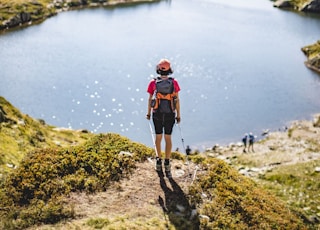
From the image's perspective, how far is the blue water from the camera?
61906mm

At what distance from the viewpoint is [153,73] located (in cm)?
7719

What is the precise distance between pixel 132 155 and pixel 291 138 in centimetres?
4502

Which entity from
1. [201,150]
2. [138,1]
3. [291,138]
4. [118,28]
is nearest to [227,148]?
[201,150]

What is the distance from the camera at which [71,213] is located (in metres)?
12.3

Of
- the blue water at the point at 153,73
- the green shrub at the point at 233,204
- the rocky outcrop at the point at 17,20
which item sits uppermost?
the green shrub at the point at 233,204

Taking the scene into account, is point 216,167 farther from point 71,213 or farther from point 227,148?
point 227,148

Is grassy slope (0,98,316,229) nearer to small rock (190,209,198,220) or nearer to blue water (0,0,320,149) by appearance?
small rock (190,209,198,220)

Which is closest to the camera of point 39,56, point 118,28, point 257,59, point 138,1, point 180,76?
point 180,76

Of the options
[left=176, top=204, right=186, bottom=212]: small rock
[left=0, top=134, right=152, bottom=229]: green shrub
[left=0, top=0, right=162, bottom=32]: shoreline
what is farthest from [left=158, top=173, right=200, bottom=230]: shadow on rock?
[left=0, top=0, right=162, bottom=32]: shoreline

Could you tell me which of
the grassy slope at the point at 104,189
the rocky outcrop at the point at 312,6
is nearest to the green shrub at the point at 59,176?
the grassy slope at the point at 104,189

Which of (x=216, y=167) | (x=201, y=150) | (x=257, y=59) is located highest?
(x=216, y=167)

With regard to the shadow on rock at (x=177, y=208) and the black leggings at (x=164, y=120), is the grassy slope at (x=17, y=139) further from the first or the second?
the shadow on rock at (x=177, y=208)

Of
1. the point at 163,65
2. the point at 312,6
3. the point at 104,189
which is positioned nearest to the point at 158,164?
the point at 104,189

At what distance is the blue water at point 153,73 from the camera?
61906mm
